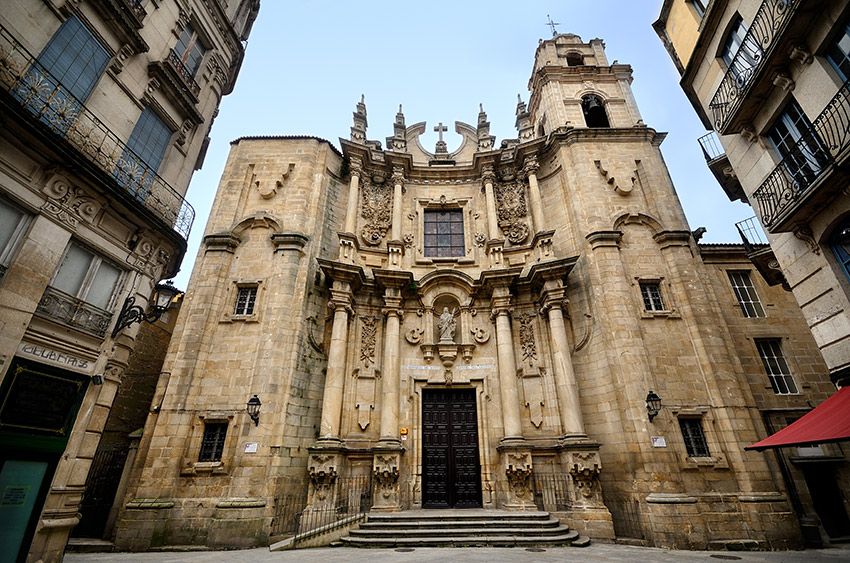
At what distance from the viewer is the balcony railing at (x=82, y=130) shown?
6.00m

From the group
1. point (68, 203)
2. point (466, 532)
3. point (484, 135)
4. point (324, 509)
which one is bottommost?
point (466, 532)

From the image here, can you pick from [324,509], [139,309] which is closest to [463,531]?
[324,509]

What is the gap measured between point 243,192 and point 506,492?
14.2 m

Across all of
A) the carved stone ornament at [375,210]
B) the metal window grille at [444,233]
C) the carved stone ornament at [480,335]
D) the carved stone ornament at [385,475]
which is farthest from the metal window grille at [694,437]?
the carved stone ornament at [375,210]

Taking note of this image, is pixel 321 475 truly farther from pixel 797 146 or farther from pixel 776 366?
pixel 776 366

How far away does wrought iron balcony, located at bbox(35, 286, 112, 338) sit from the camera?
21.0ft

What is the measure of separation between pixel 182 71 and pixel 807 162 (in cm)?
1448

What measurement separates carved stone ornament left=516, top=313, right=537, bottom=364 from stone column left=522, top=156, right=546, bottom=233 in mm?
3689

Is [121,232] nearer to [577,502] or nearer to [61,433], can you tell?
[61,433]

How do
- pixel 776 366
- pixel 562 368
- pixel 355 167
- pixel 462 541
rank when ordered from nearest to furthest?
pixel 462 541, pixel 562 368, pixel 776 366, pixel 355 167

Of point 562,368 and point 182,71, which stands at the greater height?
point 182,71

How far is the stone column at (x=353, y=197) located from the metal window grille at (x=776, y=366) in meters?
15.8

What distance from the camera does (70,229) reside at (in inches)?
264

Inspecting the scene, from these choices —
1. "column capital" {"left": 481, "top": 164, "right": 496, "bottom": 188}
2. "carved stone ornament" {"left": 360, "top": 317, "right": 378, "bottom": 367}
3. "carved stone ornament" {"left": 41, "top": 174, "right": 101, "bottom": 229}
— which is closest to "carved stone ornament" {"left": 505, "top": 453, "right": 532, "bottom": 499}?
"carved stone ornament" {"left": 360, "top": 317, "right": 378, "bottom": 367}
